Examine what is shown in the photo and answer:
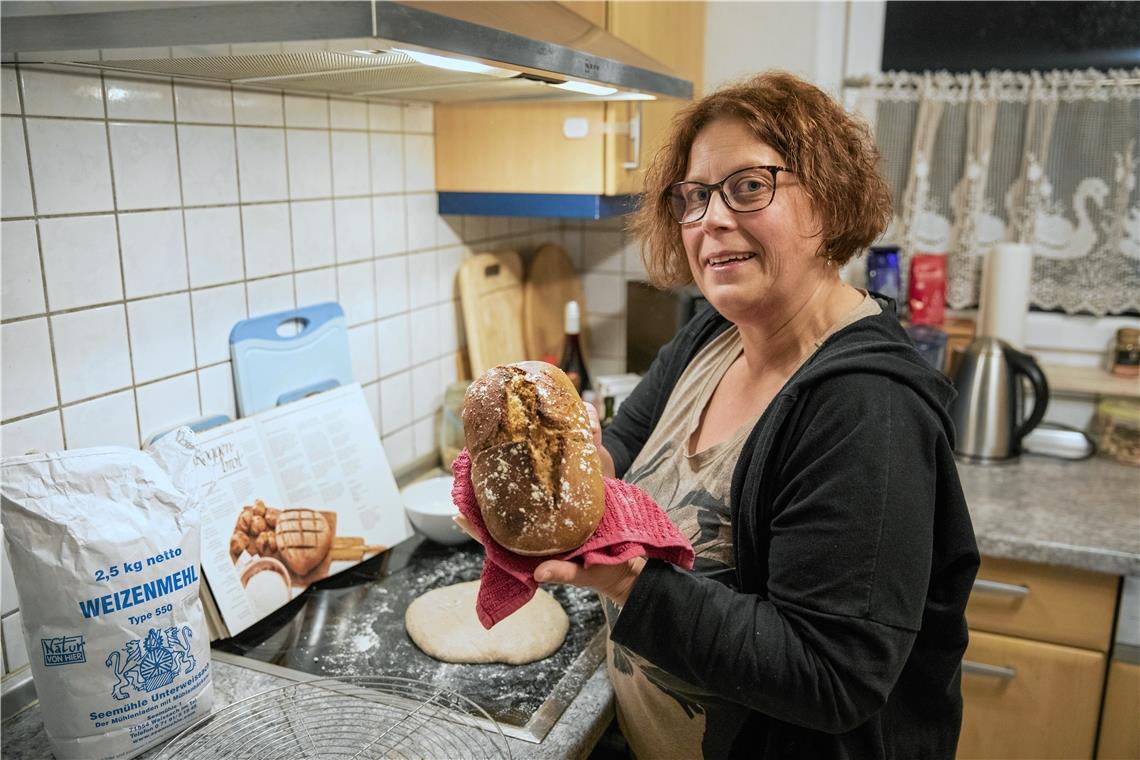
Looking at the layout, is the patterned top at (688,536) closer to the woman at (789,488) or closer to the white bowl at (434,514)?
the woman at (789,488)

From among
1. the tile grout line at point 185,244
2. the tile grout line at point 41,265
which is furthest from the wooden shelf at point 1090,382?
the tile grout line at point 41,265

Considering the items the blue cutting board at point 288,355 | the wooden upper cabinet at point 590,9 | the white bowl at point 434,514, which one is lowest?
the white bowl at point 434,514

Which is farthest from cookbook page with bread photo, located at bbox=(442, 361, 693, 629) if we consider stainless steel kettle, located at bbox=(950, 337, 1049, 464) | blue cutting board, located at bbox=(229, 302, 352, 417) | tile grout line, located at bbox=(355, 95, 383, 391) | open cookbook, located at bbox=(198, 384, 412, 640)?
stainless steel kettle, located at bbox=(950, 337, 1049, 464)

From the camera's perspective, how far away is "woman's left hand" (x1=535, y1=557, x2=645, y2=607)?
75cm

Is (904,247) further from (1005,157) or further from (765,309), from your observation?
(765,309)

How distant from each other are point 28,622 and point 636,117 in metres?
1.36

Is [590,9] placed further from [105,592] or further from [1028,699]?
[1028,699]

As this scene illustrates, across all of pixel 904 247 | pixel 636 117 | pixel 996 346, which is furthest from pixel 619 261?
A: pixel 996 346

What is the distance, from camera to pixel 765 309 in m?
0.95

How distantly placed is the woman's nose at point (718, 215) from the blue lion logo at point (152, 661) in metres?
0.71

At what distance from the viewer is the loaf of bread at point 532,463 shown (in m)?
0.74

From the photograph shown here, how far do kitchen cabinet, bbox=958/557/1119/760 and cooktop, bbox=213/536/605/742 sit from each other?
0.76 m

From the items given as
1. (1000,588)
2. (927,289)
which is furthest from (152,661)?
(927,289)

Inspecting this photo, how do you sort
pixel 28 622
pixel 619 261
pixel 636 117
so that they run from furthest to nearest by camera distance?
pixel 619 261 → pixel 636 117 → pixel 28 622
